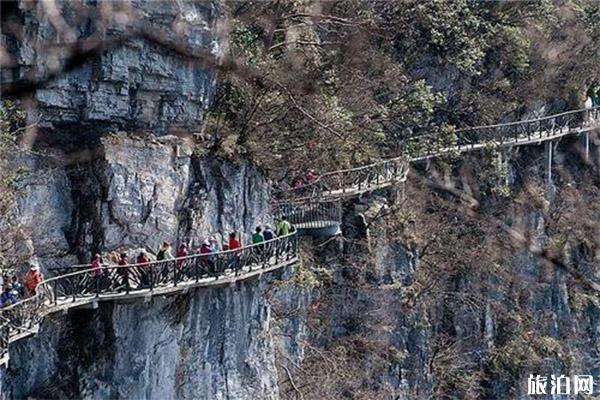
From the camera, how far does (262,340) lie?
17797 millimetres

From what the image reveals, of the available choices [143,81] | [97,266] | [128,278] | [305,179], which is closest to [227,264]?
[128,278]

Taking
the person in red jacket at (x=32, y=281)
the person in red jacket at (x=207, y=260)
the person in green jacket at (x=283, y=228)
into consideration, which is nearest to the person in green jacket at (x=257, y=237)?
the person in green jacket at (x=283, y=228)

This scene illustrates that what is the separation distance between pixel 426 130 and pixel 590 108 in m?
6.77

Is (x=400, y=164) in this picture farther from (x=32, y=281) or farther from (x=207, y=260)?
(x=32, y=281)

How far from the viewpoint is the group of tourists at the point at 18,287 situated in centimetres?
1252

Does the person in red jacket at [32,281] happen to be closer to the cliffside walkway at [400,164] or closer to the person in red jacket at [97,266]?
the person in red jacket at [97,266]

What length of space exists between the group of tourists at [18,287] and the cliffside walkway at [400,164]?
20.3ft

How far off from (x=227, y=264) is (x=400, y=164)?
8.49 meters

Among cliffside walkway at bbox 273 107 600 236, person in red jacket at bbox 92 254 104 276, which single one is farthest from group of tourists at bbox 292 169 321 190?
person in red jacket at bbox 92 254 104 276

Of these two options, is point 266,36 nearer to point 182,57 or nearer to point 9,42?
point 182,57

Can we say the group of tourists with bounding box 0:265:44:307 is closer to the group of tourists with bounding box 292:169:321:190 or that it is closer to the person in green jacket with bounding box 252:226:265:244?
the person in green jacket with bounding box 252:226:265:244

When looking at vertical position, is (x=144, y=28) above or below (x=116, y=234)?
above

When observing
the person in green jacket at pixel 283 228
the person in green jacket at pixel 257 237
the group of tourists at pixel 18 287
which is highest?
the person in green jacket at pixel 283 228

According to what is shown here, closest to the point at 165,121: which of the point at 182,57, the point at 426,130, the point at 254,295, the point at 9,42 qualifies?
the point at 182,57
